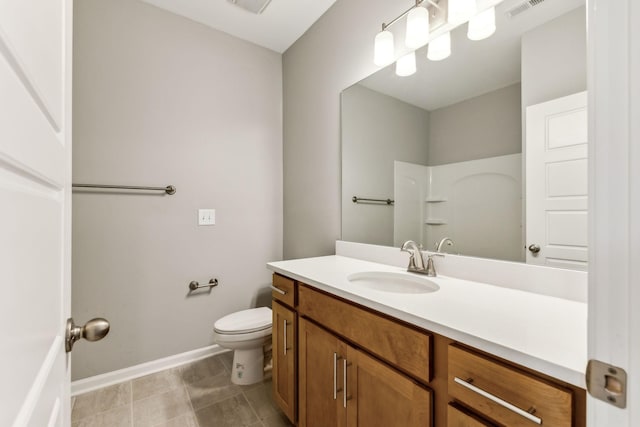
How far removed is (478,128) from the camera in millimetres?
1205

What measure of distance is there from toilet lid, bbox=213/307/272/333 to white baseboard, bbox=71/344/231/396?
1.57ft

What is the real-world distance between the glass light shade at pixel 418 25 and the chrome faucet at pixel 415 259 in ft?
3.26

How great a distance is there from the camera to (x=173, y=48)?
6.55 feet

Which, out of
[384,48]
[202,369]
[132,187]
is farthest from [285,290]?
[384,48]

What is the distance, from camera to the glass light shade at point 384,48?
4.85ft

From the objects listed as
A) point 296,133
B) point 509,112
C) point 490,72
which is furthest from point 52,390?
point 296,133

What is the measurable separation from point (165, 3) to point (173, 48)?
27 centimetres

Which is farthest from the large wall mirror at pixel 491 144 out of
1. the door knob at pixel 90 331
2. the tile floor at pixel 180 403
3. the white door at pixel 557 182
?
the door knob at pixel 90 331

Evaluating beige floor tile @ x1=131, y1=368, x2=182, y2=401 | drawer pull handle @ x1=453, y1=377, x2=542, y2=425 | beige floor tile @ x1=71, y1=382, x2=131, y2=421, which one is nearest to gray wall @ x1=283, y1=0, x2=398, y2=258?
beige floor tile @ x1=131, y1=368, x2=182, y2=401

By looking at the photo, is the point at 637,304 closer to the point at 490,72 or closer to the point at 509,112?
the point at 509,112

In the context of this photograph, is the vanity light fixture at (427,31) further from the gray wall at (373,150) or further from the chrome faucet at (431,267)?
the chrome faucet at (431,267)

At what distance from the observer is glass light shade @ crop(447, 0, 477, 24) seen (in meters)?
1.16

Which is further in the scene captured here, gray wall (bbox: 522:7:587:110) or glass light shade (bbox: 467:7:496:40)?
glass light shade (bbox: 467:7:496:40)

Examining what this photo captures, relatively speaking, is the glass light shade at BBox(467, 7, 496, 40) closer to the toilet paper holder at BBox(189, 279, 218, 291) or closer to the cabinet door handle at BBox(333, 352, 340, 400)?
the cabinet door handle at BBox(333, 352, 340, 400)
